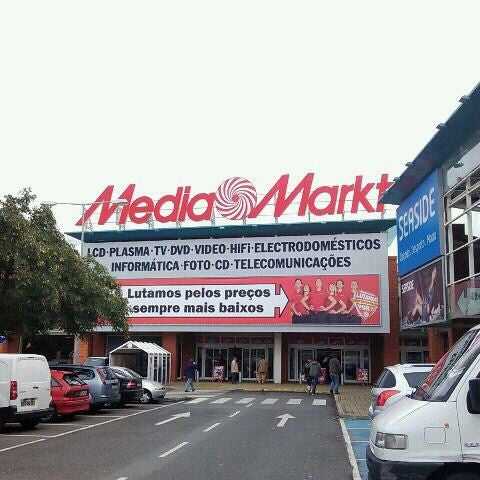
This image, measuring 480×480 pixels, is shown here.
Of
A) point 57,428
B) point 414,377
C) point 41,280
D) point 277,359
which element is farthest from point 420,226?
point 277,359

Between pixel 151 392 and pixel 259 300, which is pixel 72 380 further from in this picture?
pixel 259 300

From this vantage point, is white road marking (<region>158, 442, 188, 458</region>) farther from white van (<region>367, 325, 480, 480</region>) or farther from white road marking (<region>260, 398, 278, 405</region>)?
white road marking (<region>260, 398, 278, 405</region>)

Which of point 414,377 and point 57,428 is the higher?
point 414,377

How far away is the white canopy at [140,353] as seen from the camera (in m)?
31.1

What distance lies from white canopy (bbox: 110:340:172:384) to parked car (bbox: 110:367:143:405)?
343 inches

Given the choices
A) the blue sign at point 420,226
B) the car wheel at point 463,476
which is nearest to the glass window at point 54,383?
the car wheel at point 463,476

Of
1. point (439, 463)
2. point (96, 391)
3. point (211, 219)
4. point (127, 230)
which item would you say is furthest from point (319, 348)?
point (439, 463)

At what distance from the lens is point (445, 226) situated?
70.1 ft

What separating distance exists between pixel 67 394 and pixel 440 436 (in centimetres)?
1282

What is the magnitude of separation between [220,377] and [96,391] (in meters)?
20.1

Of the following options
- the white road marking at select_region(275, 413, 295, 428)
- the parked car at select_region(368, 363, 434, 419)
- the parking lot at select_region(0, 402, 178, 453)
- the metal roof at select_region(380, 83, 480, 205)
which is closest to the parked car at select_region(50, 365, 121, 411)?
the parking lot at select_region(0, 402, 178, 453)

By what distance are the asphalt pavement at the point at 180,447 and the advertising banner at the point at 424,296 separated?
17.9 ft

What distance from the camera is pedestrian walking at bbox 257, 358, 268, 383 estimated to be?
118 ft

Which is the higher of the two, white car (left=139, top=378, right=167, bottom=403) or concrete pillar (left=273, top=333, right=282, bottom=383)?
concrete pillar (left=273, top=333, right=282, bottom=383)
